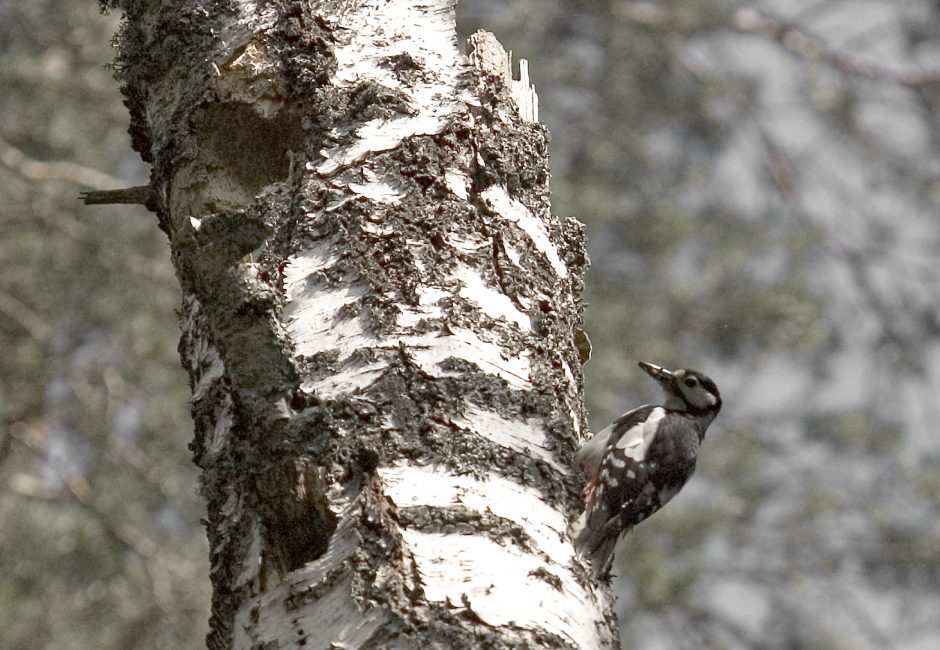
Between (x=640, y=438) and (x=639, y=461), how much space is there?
0.24m

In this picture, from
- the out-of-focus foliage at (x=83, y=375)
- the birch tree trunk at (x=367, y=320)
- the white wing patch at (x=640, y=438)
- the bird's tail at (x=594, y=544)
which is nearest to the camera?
the birch tree trunk at (x=367, y=320)

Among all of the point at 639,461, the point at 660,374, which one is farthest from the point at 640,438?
the point at 660,374

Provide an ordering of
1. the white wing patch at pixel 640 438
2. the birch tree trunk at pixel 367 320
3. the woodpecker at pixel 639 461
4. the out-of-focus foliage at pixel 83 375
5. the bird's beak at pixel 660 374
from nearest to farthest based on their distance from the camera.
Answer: the birch tree trunk at pixel 367 320 < the woodpecker at pixel 639 461 < the white wing patch at pixel 640 438 < the bird's beak at pixel 660 374 < the out-of-focus foliage at pixel 83 375

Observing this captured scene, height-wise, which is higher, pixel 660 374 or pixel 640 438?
pixel 640 438

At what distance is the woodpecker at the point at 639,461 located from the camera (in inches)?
96.8

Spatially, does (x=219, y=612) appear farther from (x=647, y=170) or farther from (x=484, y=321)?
(x=647, y=170)

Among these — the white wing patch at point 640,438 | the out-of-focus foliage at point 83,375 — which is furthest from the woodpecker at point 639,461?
the out-of-focus foliage at point 83,375

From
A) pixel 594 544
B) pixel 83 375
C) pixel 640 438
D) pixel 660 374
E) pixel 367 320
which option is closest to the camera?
pixel 367 320

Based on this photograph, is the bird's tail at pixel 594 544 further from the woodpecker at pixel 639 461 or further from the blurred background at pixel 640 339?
the blurred background at pixel 640 339

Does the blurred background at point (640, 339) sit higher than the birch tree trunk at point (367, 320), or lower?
lower

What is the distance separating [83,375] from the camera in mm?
6520

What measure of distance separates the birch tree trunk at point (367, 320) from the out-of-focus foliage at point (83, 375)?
3614 millimetres

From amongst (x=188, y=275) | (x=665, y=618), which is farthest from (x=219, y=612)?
(x=665, y=618)

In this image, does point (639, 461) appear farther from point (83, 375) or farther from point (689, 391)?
point (83, 375)
